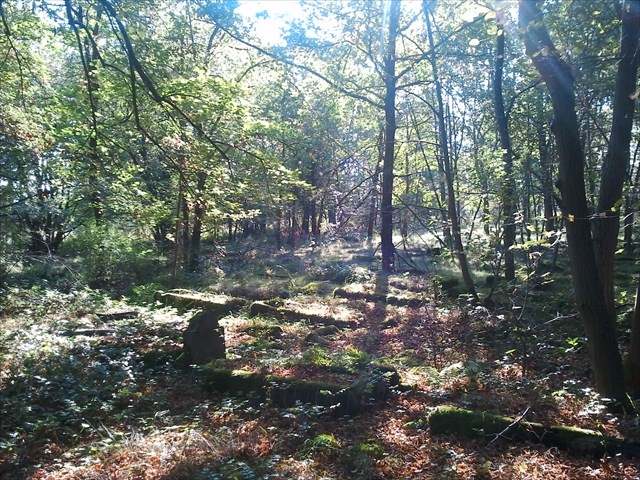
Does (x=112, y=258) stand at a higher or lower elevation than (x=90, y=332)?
higher

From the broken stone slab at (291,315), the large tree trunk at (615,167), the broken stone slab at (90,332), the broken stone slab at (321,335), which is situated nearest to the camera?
the large tree trunk at (615,167)

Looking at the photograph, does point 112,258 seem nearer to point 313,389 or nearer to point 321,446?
point 313,389

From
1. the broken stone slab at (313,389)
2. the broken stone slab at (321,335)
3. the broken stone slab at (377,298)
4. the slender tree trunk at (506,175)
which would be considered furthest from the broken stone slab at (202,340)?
the slender tree trunk at (506,175)

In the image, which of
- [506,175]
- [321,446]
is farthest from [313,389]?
[506,175]

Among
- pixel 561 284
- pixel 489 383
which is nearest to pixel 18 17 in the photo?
pixel 489 383

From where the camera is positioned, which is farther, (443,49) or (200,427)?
(443,49)

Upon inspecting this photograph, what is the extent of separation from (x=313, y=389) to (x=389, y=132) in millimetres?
12851

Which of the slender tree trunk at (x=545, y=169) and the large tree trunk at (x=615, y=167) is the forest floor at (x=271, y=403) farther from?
the slender tree trunk at (x=545, y=169)

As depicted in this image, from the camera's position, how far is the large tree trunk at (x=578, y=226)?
5.41 m

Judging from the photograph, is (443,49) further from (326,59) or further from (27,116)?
(27,116)

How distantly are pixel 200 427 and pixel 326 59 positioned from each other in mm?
13383

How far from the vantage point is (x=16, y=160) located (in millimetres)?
13336

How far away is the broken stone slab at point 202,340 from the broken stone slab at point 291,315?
4.17m

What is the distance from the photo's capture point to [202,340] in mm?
8086
